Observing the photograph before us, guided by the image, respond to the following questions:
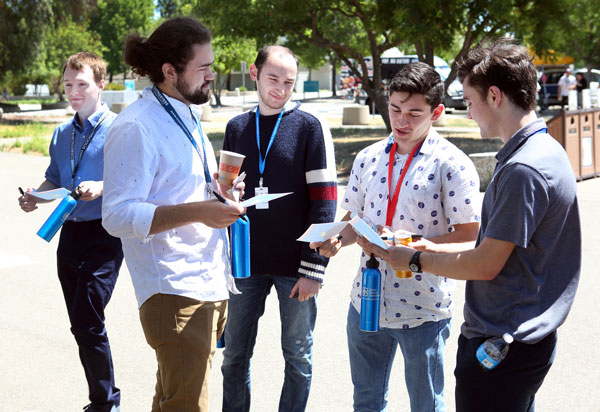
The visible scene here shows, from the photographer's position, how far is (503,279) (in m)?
2.49

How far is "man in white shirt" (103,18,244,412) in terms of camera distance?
108 inches

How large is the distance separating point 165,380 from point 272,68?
1.69 meters

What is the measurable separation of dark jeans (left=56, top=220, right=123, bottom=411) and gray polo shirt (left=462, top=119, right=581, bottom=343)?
7.57 ft

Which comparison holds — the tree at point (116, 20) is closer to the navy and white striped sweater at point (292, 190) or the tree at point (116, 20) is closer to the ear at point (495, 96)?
the navy and white striped sweater at point (292, 190)

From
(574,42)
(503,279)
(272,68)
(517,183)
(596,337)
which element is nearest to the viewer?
(517,183)

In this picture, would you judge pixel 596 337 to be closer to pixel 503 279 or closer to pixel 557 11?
pixel 503 279

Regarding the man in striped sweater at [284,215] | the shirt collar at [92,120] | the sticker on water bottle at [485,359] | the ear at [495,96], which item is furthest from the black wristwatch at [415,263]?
the shirt collar at [92,120]

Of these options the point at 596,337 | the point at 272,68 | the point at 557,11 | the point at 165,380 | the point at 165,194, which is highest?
the point at 557,11

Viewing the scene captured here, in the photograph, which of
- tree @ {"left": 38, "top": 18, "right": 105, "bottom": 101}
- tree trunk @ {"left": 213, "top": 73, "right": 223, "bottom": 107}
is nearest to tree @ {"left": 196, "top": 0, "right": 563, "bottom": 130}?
tree trunk @ {"left": 213, "top": 73, "right": 223, "bottom": 107}

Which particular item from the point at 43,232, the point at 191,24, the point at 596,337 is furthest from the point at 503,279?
the point at 596,337

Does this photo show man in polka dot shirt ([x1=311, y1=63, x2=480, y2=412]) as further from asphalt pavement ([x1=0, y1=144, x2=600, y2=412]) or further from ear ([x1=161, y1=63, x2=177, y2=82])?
asphalt pavement ([x1=0, y1=144, x2=600, y2=412])

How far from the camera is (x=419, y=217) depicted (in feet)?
10.6

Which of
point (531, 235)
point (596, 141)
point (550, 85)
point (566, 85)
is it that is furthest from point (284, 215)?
point (550, 85)

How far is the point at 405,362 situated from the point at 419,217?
658 millimetres
